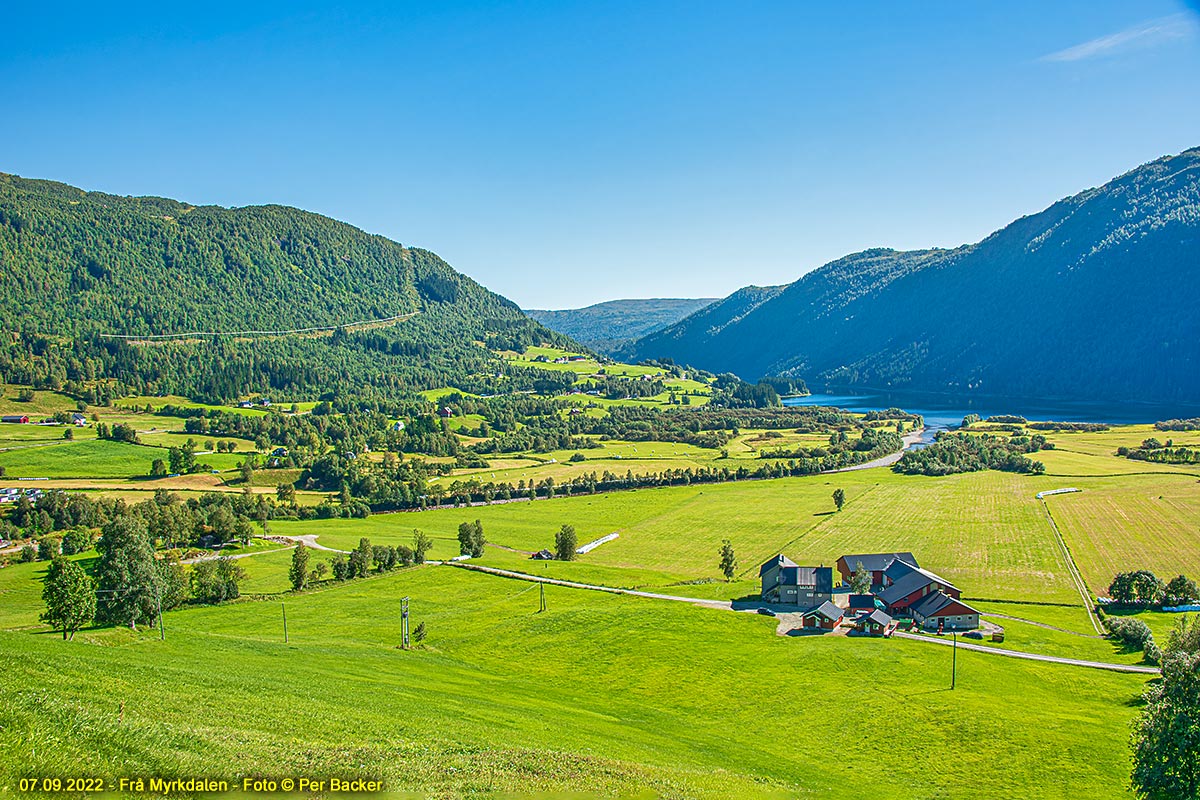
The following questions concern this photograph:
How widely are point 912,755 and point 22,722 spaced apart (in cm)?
3125

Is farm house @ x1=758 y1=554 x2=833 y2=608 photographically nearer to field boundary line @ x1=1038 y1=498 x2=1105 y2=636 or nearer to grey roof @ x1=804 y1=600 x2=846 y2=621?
grey roof @ x1=804 y1=600 x2=846 y2=621

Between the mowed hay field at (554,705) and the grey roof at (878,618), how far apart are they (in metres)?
3.28

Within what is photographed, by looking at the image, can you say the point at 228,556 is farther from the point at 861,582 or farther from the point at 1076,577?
the point at 1076,577

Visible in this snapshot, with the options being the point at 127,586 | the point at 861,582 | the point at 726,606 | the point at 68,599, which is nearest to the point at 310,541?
the point at 127,586

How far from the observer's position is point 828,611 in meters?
55.9

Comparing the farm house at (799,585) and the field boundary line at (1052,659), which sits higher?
the farm house at (799,585)

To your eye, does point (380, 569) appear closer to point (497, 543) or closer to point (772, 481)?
point (497, 543)

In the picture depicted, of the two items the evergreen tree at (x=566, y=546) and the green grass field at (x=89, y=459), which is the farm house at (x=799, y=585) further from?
the green grass field at (x=89, y=459)

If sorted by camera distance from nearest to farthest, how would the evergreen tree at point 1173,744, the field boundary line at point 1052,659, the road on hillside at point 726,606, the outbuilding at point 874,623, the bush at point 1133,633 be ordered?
the evergreen tree at point 1173,744 < the field boundary line at point 1052,659 < the road on hillside at point 726,606 < the bush at point 1133,633 < the outbuilding at point 874,623

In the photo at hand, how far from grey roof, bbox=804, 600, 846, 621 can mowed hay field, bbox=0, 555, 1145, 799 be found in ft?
11.6

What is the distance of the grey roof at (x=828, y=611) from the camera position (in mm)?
55594

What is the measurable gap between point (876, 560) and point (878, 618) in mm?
15744

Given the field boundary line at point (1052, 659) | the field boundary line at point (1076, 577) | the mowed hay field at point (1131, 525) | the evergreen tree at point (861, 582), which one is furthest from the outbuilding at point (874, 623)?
the mowed hay field at point (1131, 525)

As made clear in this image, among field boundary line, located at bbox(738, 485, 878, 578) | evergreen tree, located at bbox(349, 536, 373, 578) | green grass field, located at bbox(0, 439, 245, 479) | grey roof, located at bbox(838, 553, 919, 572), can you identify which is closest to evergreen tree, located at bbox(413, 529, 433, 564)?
evergreen tree, located at bbox(349, 536, 373, 578)
